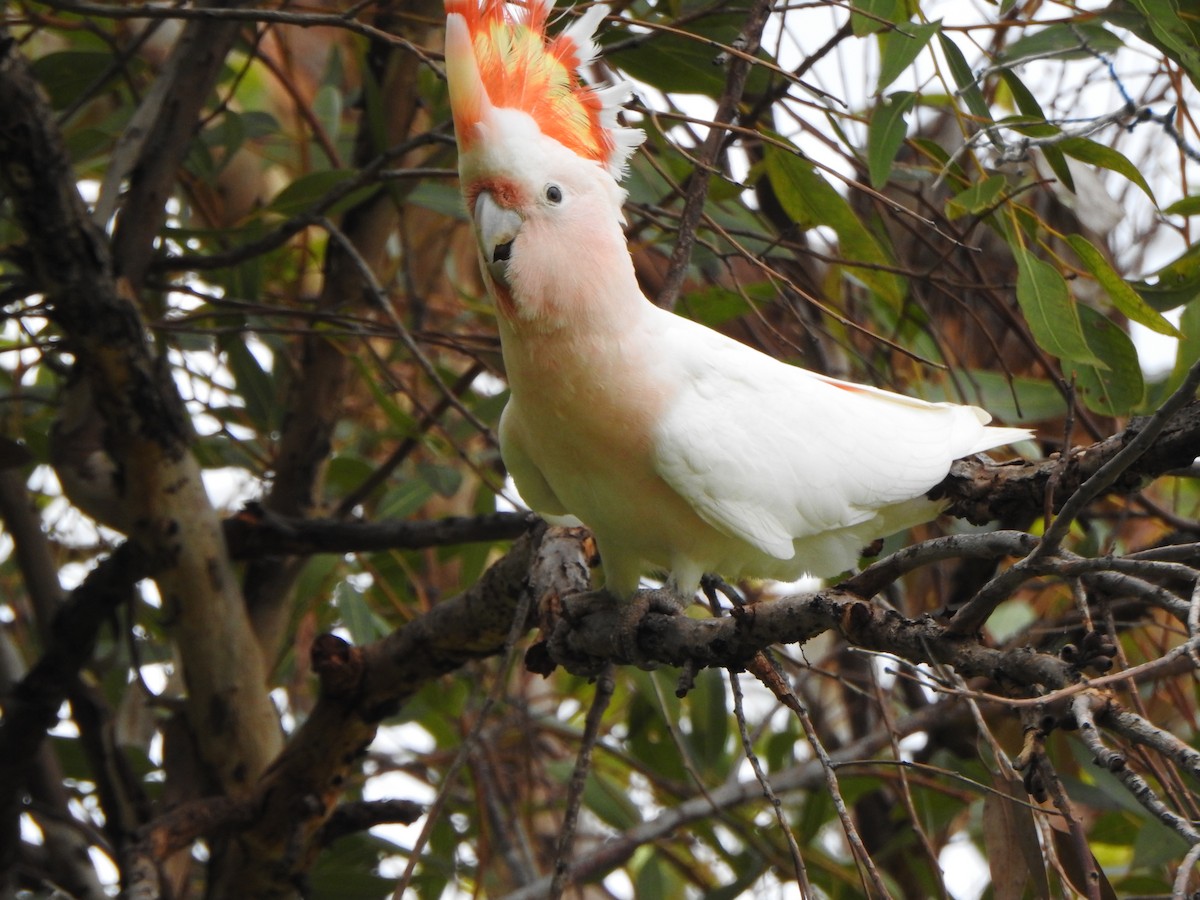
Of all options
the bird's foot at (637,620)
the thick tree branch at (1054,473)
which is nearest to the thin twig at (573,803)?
the bird's foot at (637,620)

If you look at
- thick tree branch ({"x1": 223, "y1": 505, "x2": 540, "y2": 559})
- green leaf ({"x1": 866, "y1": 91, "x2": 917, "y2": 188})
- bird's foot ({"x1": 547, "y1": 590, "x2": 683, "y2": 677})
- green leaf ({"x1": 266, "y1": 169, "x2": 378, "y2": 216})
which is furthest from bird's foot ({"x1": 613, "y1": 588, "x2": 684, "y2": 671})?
green leaf ({"x1": 266, "y1": 169, "x2": 378, "y2": 216})

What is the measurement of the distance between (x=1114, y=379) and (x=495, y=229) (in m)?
0.79

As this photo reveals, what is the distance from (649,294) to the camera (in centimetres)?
274

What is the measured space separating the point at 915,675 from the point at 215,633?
1365 millimetres

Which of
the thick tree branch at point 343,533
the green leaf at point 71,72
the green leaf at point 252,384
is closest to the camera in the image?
the thick tree branch at point 343,533

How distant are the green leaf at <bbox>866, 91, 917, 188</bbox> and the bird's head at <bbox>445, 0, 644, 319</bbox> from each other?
0.30 m

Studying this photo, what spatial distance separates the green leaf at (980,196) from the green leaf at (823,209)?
264mm

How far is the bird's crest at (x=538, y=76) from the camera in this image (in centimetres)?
132

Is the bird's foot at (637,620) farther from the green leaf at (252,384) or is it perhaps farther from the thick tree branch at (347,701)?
the green leaf at (252,384)

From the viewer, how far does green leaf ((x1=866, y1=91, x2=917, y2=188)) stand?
A: 145 centimetres

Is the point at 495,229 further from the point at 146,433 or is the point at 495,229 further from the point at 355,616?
the point at 355,616

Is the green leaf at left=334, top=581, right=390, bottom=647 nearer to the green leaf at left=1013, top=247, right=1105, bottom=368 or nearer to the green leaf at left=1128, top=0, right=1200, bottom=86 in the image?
the green leaf at left=1013, top=247, right=1105, bottom=368

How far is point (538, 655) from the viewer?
60.4 inches

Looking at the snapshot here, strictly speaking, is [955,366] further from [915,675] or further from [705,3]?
[915,675]
